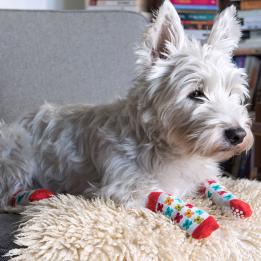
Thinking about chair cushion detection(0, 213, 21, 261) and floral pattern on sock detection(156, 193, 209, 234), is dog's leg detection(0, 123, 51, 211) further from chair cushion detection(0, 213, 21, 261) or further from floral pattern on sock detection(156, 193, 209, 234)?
floral pattern on sock detection(156, 193, 209, 234)

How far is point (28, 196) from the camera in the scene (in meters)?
1.37

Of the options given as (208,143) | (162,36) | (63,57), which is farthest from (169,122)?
(63,57)

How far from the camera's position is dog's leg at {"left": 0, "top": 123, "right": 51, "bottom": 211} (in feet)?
4.93

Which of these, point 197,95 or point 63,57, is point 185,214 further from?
point 63,57

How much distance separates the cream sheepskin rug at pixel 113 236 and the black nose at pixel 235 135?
9.1 inches

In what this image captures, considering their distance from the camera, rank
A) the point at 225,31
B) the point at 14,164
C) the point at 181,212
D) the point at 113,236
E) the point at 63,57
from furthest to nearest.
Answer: the point at 63,57, the point at 14,164, the point at 225,31, the point at 181,212, the point at 113,236

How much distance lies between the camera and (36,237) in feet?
3.26

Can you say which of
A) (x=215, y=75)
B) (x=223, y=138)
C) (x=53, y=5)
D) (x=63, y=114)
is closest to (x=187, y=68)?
(x=215, y=75)

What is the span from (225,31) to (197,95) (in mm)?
252

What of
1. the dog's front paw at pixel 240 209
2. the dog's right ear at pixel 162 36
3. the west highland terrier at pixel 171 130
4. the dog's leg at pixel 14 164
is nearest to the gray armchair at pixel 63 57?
the dog's leg at pixel 14 164

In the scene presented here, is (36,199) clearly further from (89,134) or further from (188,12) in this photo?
(188,12)

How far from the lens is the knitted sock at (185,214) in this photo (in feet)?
3.43

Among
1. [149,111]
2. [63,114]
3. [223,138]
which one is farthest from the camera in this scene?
[63,114]

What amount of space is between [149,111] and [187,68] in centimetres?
17
